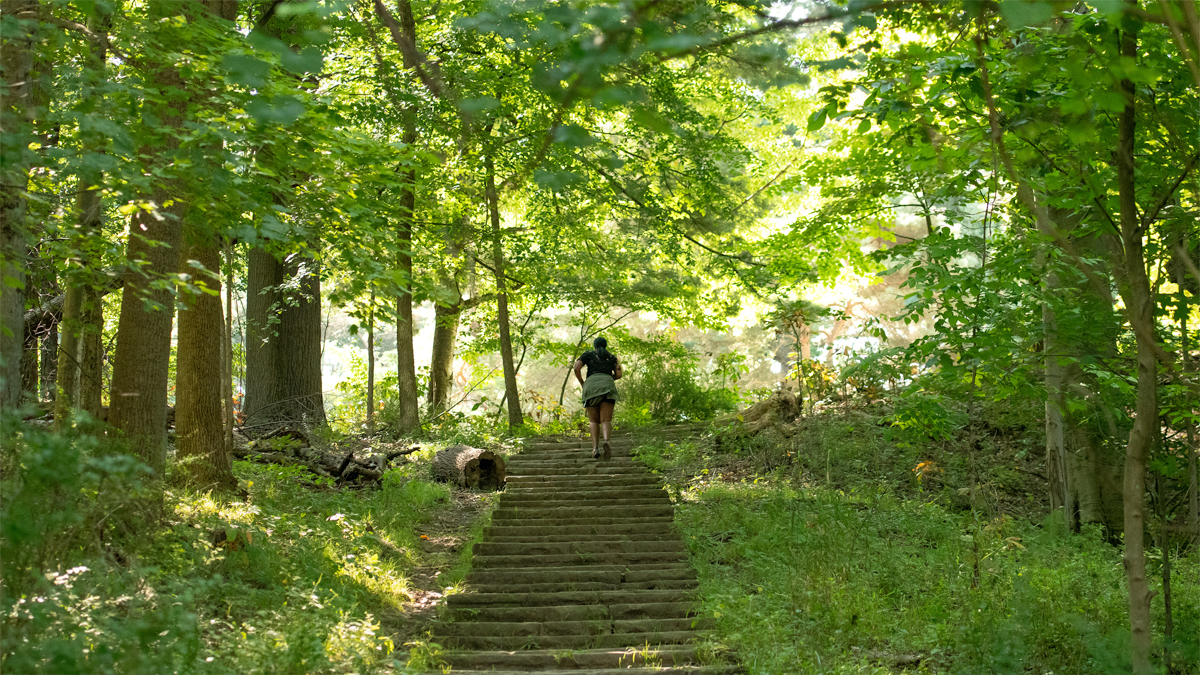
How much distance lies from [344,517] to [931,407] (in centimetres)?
558

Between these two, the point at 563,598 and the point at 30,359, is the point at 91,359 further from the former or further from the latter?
the point at 563,598

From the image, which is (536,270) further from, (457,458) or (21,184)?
(21,184)

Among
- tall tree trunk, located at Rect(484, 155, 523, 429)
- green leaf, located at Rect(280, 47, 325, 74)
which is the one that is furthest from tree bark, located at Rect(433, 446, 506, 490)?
green leaf, located at Rect(280, 47, 325, 74)

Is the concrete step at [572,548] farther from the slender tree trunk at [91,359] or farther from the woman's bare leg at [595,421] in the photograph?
the slender tree trunk at [91,359]

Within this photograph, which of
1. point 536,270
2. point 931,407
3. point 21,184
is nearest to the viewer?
point 21,184

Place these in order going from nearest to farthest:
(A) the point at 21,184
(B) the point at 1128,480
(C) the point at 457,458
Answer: (B) the point at 1128,480, (A) the point at 21,184, (C) the point at 457,458

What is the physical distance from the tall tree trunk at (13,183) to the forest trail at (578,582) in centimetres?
315

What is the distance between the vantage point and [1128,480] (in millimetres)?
3482

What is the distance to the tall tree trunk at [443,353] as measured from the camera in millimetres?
15750

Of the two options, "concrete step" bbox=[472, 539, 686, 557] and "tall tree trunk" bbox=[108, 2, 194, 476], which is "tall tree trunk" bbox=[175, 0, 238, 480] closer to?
"tall tree trunk" bbox=[108, 2, 194, 476]

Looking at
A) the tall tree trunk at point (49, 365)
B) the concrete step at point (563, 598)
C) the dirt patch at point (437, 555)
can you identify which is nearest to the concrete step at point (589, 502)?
the dirt patch at point (437, 555)

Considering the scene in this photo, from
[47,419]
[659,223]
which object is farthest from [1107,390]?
[47,419]

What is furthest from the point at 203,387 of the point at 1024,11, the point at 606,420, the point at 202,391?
the point at 1024,11

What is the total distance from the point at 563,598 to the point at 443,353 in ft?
34.1
